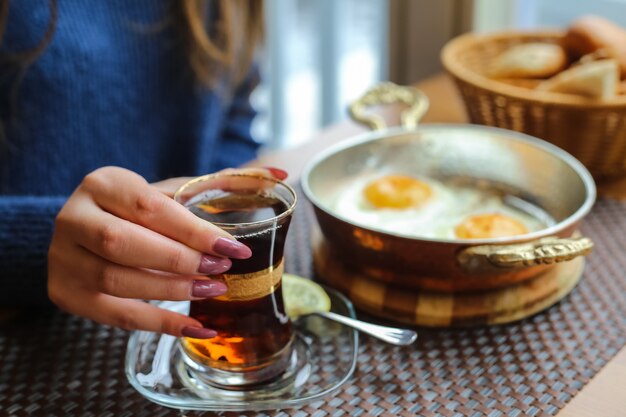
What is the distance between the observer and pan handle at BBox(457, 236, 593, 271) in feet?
1.78

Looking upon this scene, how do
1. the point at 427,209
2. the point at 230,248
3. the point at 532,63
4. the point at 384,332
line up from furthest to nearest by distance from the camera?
A: the point at 532,63, the point at 427,209, the point at 384,332, the point at 230,248

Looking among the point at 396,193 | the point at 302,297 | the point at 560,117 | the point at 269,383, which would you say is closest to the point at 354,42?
the point at 560,117

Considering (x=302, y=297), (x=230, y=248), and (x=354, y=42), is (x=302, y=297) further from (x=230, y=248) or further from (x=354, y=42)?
(x=354, y=42)

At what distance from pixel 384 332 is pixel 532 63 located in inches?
19.9

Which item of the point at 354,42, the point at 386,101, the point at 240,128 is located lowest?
the point at 354,42

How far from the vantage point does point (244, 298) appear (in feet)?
1.68

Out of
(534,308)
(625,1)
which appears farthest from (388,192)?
(625,1)

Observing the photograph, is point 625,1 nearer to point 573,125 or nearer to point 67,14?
point 573,125

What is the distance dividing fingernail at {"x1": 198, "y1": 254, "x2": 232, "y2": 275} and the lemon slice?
13 centimetres

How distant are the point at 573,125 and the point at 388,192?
26cm

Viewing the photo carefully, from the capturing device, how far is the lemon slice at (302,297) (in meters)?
0.61

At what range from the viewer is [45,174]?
0.91 meters

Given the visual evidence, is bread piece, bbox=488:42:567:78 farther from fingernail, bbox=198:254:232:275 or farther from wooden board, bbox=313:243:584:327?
fingernail, bbox=198:254:232:275

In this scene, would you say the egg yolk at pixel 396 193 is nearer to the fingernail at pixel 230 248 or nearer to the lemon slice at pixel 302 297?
the lemon slice at pixel 302 297
